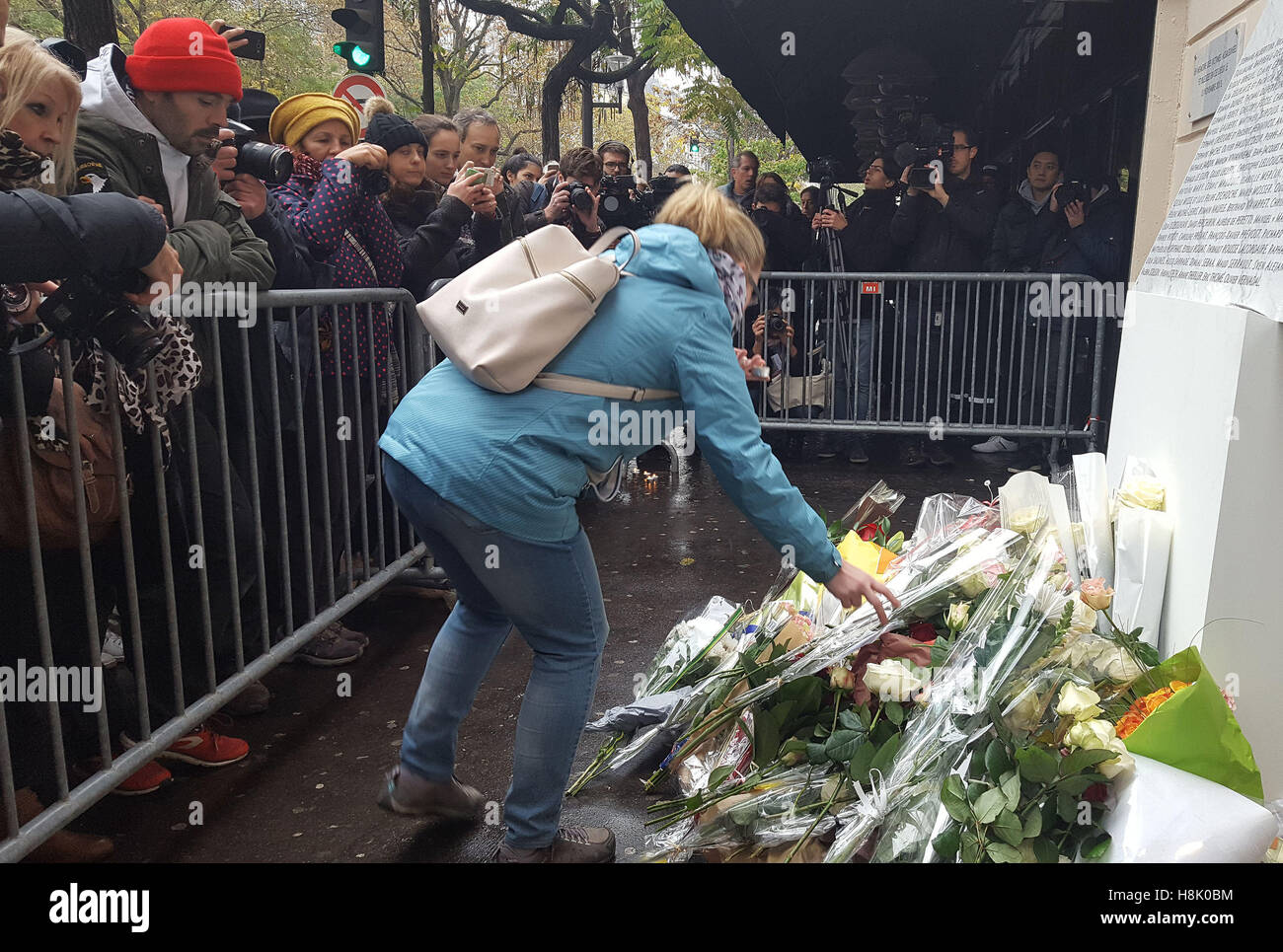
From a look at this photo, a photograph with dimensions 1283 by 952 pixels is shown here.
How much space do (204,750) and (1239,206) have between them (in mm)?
3428

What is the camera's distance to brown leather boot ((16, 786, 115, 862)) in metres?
2.82

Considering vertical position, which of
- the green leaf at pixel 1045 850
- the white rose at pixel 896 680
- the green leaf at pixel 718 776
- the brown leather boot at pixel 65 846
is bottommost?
the brown leather boot at pixel 65 846

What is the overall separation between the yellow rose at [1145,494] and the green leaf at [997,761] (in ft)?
3.27

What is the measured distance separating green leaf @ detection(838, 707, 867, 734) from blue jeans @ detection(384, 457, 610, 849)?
0.65 metres

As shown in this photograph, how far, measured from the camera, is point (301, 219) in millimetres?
4504

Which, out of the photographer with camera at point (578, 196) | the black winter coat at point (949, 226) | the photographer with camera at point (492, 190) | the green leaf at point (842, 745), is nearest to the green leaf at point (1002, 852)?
the green leaf at point (842, 745)

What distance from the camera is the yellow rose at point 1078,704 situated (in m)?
2.40

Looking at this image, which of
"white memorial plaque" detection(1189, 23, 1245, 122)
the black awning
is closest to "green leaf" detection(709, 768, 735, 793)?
"white memorial plaque" detection(1189, 23, 1245, 122)

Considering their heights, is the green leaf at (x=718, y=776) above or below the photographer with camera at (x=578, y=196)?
below

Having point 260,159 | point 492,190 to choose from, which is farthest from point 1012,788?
point 492,190

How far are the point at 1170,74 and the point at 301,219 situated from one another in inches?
194

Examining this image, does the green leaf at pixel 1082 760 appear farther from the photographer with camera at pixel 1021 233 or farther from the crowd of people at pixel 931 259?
the photographer with camera at pixel 1021 233

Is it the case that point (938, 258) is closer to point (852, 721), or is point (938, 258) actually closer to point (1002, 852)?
point (852, 721)
